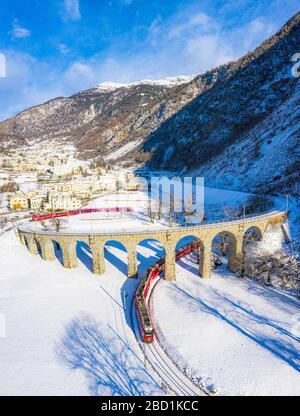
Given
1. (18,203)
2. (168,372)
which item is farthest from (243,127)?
(168,372)

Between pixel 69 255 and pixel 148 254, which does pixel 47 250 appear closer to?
pixel 69 255

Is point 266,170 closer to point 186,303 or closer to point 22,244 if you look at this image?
point 186,303

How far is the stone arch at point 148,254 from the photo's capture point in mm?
43000

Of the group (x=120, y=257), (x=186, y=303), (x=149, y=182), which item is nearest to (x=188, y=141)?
(x=149, y=182)

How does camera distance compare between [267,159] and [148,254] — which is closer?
[148,254]

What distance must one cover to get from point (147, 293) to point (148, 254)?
1374cm

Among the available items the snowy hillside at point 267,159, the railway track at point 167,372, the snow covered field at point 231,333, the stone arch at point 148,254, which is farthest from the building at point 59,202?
the railway track at point 167,372

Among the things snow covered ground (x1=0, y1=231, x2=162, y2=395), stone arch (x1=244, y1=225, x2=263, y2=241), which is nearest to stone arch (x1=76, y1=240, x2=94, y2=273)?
snow covered ground (x1=0, y1=231, x2=162, y2=395)

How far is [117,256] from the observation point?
46656mm

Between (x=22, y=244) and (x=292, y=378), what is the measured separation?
4795 cm

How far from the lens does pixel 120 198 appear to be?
3925 inches

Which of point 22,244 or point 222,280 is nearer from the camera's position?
point 222,280

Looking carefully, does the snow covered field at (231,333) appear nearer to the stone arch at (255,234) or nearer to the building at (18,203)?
the stone arch at (255,234)

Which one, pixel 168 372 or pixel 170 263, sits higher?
pixel 170 263
